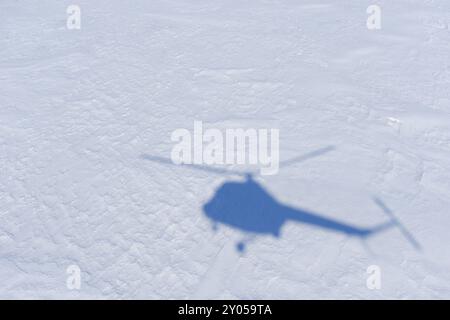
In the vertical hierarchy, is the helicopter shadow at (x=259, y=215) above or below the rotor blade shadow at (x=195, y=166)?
below

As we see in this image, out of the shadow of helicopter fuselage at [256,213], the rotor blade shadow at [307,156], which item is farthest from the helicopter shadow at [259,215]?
the rotor blade shadow at [307,156]

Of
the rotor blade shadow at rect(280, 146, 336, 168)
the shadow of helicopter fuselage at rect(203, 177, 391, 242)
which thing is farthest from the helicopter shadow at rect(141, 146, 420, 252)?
the rotor blade shadow at rect(280, 146, 336, 168)

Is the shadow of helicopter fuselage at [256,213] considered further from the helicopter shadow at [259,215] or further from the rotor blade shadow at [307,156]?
the rotor blade shadow at [307,156]

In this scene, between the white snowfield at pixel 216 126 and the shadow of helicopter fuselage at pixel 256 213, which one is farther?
the shadow of helicopter fuselage at pixel 256 213

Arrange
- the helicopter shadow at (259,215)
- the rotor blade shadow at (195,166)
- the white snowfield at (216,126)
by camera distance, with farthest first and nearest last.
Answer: the rotor blade shadow at (195,166), the helicopter shadow at (259,215), the white snowfield at (216,126)

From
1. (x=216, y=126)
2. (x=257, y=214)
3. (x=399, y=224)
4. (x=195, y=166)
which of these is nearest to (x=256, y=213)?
(x=257, y=214)

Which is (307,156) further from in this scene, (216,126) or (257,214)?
(216,126)

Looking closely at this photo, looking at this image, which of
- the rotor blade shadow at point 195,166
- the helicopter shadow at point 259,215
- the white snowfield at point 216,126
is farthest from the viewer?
the rotor blade shadow at point 195,166

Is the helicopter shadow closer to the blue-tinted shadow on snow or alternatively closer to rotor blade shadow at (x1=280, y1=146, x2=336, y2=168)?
the blue-tinted shadow on snow
